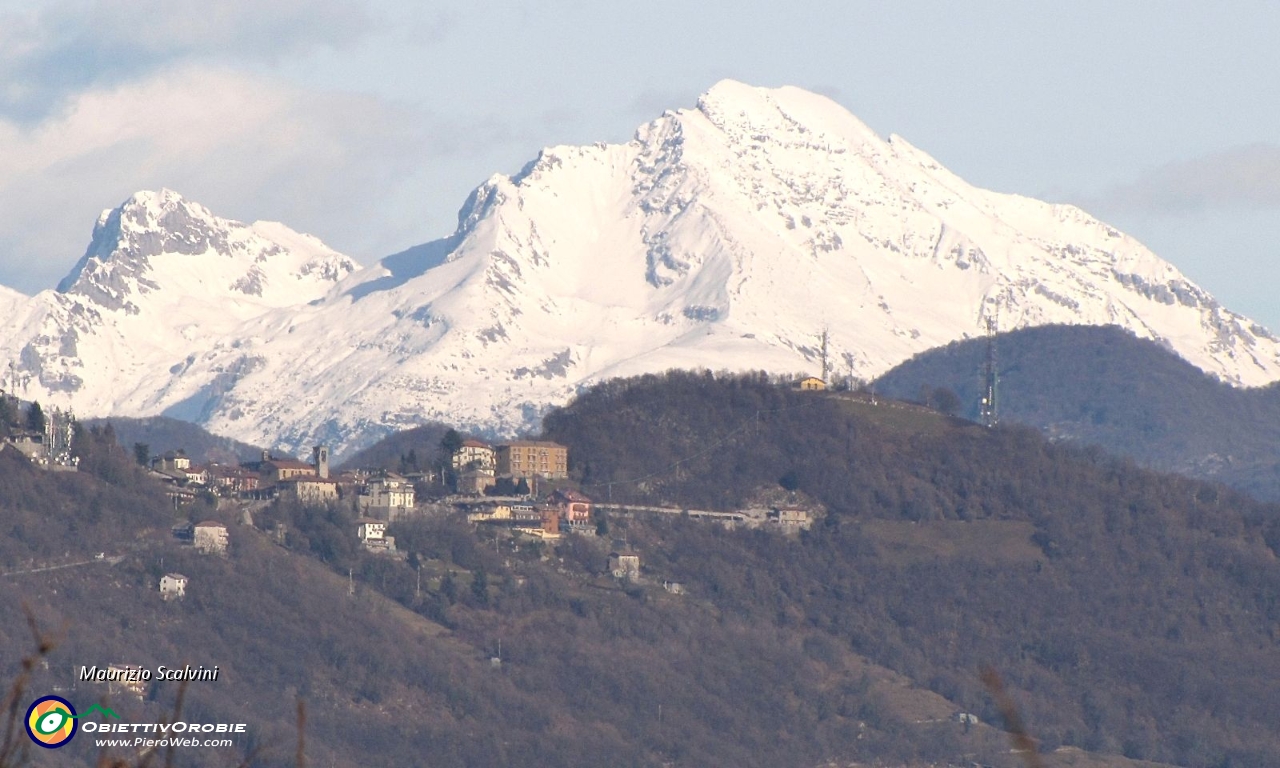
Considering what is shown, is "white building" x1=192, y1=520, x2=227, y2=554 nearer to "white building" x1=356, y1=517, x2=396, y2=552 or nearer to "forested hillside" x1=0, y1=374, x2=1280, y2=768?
"forested hillside" x1=0, y1=374, x2=1280, y2=768

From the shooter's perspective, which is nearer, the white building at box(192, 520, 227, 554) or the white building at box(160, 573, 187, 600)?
the white building at box(160, 573, 187, 600)

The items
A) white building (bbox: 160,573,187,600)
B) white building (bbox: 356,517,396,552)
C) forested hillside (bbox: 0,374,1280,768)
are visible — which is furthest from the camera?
white building (bbox: 356,517,396,552)

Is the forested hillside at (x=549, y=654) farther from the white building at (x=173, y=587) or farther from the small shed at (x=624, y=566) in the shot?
the small shed at (x=624, y=566)

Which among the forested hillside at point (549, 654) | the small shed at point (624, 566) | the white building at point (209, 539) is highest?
the white building at point (209, 539)

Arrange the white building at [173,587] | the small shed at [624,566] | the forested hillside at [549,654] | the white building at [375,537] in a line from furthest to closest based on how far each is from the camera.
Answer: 1. the small shed at [624,566]
2. the white building at [375,537]
3. the white building at [173,587]
4. the forested hillside at [549,654]

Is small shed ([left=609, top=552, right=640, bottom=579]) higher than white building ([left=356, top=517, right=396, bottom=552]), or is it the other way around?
white building ([left=356, top=517, right=396, bottom=552])

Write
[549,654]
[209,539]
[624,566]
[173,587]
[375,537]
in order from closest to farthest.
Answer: [173,587]
[549,654]
[209,539]
[375,537]
[624,566]

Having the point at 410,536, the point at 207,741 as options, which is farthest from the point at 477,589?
the point at 207,741

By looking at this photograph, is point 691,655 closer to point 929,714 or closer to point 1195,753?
point 929,714

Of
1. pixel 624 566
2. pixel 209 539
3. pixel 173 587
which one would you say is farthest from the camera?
pixel 624 566

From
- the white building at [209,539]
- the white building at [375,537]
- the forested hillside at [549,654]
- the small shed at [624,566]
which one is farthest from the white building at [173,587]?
the small shed at [624,566]

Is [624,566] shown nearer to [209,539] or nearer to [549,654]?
[549,654]

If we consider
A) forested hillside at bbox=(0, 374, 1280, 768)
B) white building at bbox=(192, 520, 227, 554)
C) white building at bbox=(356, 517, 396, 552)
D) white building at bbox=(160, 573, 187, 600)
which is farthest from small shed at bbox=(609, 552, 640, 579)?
white building at bbox=(160, 573, 187, 600)

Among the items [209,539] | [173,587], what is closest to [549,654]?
[209,539]
